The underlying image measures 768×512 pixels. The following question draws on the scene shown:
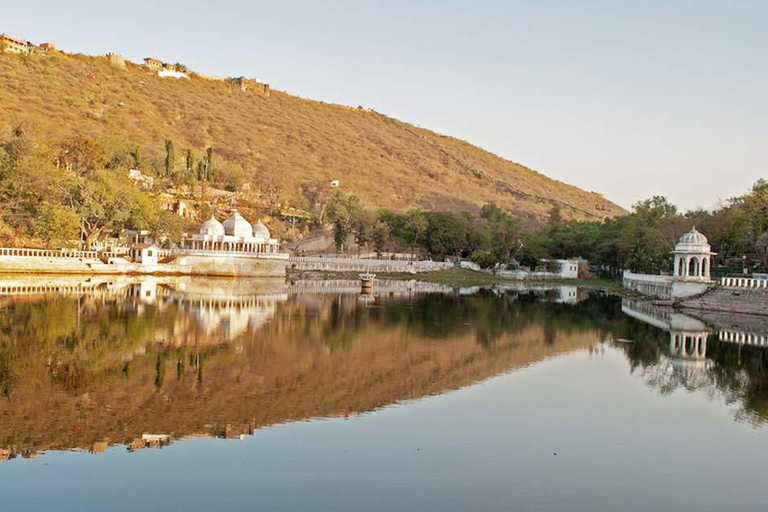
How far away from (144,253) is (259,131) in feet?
282

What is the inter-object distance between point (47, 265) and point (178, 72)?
11933cm

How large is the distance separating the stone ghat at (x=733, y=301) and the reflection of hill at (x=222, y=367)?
1696 centimetres

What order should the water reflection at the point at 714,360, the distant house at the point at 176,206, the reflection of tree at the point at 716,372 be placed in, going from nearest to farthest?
the reflection of tree at the point at 716,372, the water reflection at the point at 714,360, the distant house at the point at 176,206

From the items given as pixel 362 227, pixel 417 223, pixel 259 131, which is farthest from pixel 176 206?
pixel 259 131

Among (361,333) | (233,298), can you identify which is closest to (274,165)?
(233,298)

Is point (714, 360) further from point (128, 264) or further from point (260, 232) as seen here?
point (260, 232)

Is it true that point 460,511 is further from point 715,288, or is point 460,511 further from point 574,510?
point 715,288

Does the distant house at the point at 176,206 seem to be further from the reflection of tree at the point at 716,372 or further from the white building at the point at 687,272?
the reflection of tree at the point at 716,372

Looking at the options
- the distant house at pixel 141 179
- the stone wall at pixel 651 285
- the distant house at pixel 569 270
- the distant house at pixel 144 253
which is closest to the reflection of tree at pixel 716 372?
the stone wall at pixel 651 285

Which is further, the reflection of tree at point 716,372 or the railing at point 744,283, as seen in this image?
the railing at point 744,283

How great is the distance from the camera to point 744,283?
5328 cm

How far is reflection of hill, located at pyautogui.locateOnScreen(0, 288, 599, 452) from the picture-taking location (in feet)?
54.9

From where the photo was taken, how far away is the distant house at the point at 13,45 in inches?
5182

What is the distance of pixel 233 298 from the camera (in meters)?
49.7
